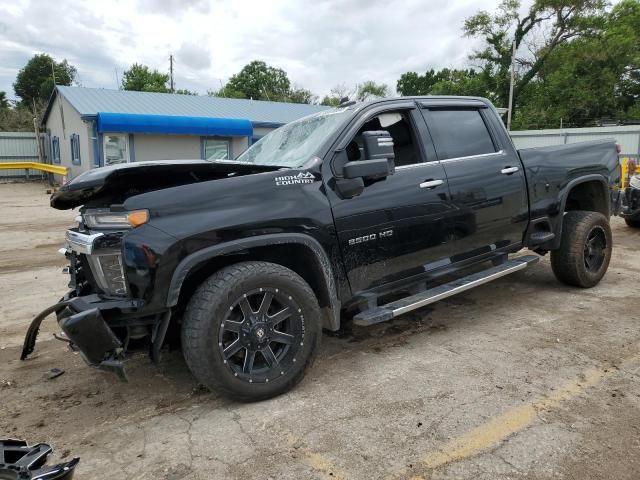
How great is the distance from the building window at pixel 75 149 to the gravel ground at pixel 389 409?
19.6 m

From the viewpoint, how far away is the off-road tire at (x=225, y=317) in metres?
2.91

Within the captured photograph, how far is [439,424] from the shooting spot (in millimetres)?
2945

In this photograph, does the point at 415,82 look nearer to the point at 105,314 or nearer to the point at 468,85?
the point at 468,85

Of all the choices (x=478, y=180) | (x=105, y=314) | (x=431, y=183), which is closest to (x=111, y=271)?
(x=105, y=314)

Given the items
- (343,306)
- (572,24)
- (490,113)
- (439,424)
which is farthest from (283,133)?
(572,24)

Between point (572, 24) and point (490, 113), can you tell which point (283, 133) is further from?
point (572, 24)

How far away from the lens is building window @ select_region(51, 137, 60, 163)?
86.6 ft

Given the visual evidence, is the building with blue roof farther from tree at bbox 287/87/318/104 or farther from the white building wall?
tree at bbox 287/87/318/104

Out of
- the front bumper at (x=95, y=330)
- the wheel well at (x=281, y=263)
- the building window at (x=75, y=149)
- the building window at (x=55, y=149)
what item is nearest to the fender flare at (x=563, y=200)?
the wheel well at (x=281, y=263)

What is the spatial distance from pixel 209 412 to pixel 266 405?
1.17 ft

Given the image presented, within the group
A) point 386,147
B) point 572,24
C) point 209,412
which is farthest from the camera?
point 572,24

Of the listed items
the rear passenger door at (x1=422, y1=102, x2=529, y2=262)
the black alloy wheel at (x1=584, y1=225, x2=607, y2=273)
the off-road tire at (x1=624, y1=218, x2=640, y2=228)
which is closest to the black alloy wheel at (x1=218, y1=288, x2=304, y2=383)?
the rear passenger door at (x1=422, y1=102, x2=529, y2=262)

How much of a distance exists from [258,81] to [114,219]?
71.4 metres

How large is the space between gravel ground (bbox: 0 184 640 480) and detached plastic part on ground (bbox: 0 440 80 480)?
490mm
